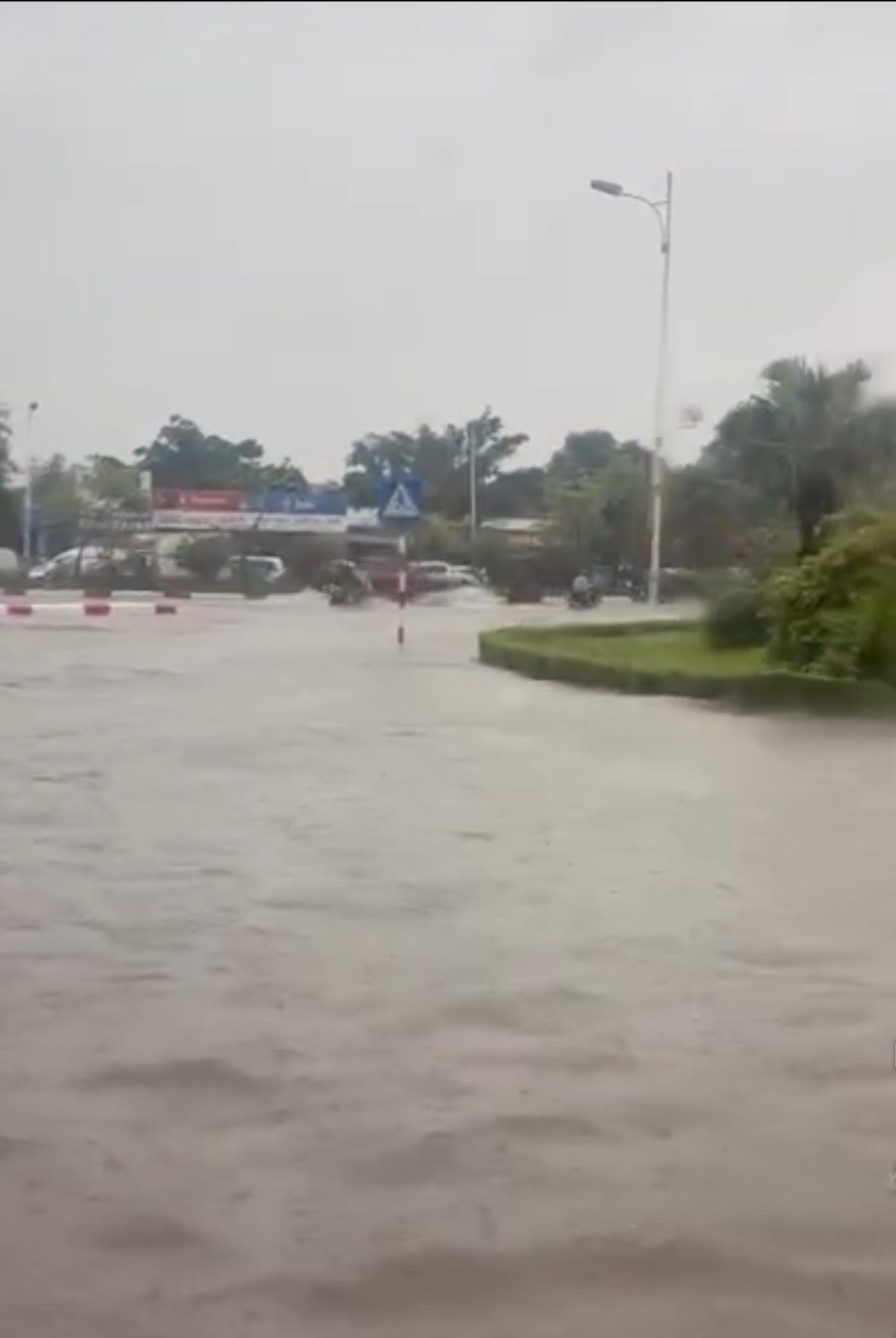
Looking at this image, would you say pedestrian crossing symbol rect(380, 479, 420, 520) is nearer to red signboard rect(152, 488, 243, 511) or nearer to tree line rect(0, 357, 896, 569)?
tree line rect(0, 357, 896, 569)

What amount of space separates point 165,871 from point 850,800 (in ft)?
12.8

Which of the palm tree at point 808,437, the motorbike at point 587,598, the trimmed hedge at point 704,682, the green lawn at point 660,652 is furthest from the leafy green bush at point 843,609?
the motorbike at point 587,598

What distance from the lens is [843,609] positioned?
17.1 m

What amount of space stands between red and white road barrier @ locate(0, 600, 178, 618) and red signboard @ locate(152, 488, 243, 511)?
17.3 ft

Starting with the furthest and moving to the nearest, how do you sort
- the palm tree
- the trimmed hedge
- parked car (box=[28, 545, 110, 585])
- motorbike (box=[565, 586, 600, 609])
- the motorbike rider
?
parked car (box=[28, 545, 110, 585]), the motorbike rider, motorbike (box=[565, 586, 600, 609]), the palm tree, the trimmed hedge

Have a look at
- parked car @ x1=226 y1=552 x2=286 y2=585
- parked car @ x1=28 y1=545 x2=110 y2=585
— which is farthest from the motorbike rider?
parked car @ x1=28 y1=545 x2=110 y2=585

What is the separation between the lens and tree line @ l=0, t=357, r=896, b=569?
1986cm

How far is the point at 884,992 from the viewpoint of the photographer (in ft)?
20.2

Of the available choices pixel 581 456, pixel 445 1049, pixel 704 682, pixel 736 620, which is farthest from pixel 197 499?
pixel 445 1049

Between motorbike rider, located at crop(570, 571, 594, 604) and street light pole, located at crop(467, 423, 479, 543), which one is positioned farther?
street light pole, located at crop(467, 423, 479, 543)

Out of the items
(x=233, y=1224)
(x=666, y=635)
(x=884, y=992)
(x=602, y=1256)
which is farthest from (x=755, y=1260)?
(x=666, y=635)

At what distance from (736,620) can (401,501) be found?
370 cm

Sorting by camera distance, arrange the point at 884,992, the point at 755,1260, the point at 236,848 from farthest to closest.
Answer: the point at 236,848, the point at 884,992, the point at 755,1260

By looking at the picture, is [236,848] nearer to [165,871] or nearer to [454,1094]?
[165,871]
